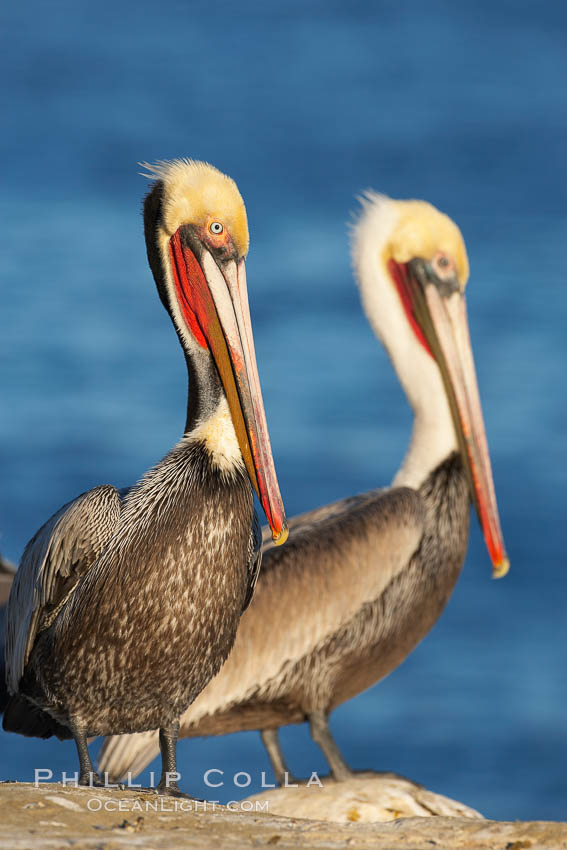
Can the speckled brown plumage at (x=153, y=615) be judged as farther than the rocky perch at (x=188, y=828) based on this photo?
Yes

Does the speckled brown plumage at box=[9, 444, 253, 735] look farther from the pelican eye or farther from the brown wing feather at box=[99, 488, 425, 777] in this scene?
the pelican eye

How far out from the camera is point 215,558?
411 cm

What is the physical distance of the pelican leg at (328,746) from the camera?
20.0 ft

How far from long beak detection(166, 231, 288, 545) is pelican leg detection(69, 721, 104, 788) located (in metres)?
0.78

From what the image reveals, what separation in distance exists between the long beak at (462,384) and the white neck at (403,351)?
62 mm

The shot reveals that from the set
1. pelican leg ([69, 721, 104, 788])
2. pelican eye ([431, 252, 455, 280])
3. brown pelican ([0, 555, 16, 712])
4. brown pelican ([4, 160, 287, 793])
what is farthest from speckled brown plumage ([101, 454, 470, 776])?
pelican leg ([69, 721, 104, 788])

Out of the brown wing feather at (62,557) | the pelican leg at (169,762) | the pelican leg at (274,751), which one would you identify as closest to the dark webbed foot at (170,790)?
the pelican leg at (169,762)

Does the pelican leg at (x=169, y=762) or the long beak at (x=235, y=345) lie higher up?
the long beak at (x=235, y=345)

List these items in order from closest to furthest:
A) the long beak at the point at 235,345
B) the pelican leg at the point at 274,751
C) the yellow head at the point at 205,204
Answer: the long beak at the point at 235,345 → the yellow head at the point at 205,204 → the pelican leg at the point at 274,751

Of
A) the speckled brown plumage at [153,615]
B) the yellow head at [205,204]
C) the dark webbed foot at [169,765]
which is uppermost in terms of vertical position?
the yellow head at [205,204]

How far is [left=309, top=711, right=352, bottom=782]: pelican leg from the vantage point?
6102 mm

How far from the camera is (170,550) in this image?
4.07 metres

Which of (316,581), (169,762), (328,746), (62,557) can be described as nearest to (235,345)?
(62,557)

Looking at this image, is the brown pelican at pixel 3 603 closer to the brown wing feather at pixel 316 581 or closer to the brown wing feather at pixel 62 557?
the brown wing feather at pixel 62 557
